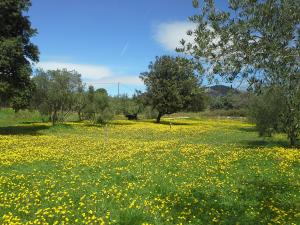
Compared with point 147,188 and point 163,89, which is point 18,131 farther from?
point 163,89

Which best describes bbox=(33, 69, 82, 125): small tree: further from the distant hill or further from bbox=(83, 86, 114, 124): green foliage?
the distant hill

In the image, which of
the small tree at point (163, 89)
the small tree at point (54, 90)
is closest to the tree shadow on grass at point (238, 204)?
the small tree at point (54, 90)

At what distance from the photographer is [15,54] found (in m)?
36.1

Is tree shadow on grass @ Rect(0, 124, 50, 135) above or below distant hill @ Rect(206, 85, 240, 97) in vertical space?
below

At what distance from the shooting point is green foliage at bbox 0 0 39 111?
116ft

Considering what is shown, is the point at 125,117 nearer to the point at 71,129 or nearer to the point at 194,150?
the point at 71,129

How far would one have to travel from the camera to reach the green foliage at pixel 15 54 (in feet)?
116

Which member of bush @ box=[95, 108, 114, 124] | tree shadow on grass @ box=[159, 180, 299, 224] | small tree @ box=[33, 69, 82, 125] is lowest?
tree shadow on grass @ box=[159, 180, 299, 224]

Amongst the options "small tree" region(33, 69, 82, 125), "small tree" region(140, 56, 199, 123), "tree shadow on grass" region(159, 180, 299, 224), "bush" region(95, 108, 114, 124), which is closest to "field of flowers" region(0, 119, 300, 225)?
"tree shadow on grass" region(159, 180, 299, 224)

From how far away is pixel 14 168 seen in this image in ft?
58.1

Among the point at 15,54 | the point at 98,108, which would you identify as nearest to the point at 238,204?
the point at 15,54

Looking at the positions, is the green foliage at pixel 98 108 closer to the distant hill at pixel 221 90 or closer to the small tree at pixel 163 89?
the small tree at pixel 163 89

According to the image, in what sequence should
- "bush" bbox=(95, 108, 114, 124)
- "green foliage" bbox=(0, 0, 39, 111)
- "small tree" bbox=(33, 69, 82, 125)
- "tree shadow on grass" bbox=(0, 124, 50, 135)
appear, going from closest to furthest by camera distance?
1. "green foliage" bbox=(0, 0, 39, 111)
2. "tree shadow on grass" bbox=(0, 124, 50, 135)
3. "small tree" bbox=(33, 69, 82, 125)
4. "bush" bbox=(95, 108, 114, 124)

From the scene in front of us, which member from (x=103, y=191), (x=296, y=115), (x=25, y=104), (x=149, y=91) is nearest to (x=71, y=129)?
(x=25, y=104)
